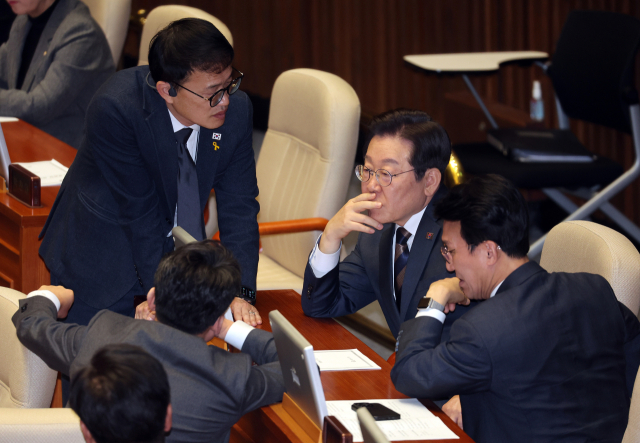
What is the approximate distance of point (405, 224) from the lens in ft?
7.52

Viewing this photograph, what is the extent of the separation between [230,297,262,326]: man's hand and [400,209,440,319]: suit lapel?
43 cm

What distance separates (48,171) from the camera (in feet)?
11.0

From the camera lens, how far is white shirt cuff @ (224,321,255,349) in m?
1.95

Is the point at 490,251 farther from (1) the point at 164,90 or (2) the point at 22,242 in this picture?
(2) the point at 22,242

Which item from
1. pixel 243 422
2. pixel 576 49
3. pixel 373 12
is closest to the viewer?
pixel 243 422

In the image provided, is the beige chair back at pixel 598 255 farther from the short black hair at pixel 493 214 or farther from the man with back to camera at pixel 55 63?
the man with back to camera at pixel 55 63

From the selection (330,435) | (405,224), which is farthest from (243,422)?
(405,224)

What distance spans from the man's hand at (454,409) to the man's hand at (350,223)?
519 mm

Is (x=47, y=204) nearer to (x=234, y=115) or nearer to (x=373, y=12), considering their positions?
(x=234, y=115)

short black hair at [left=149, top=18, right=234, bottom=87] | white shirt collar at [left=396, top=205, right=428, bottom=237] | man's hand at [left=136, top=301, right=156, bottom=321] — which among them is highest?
short black hair at [left=149, top=18, right=234, bottom=87]

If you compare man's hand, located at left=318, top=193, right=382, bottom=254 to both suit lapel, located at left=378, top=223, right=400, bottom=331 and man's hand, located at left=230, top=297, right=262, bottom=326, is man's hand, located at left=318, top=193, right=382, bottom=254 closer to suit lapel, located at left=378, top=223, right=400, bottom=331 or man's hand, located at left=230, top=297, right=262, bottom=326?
suit lapel, located at left=378, top=223, right=400, bottom=331

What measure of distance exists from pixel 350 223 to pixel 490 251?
1.64 ft

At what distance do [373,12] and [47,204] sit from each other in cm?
338

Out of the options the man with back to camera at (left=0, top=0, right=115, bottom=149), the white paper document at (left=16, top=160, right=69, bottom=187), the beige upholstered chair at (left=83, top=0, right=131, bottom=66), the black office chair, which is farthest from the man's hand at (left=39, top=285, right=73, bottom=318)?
the beige upholstered chair at (left=83, top=0, right=131, bottom=66)
